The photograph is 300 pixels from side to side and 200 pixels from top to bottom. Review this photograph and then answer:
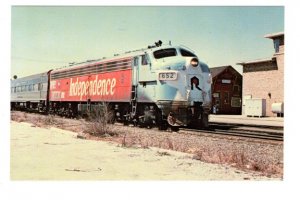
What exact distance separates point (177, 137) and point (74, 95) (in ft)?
24.9

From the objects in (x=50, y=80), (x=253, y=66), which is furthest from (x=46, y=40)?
(x=253, y=66)

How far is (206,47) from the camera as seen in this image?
1102cm

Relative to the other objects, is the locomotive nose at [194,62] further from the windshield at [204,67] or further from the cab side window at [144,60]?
the cab side window at [144,60]

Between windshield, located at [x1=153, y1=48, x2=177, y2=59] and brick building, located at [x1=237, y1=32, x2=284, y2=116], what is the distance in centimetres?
1148

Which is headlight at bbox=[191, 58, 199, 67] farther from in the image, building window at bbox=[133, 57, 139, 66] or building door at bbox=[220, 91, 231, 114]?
building door at bbox=[220, 91, 231, 114]

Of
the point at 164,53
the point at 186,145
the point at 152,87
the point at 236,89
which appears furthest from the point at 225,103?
the point at 186,145

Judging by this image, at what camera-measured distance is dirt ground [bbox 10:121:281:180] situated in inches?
290

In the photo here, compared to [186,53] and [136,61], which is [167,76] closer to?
[186,53]

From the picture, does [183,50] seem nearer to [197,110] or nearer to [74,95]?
[197,110]

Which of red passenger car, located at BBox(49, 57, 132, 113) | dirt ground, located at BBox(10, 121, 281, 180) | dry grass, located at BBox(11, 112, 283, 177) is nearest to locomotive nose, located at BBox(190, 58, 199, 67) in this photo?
dry grass, located at BBox(11, 112, 283, 177)

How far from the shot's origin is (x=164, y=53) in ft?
41.1

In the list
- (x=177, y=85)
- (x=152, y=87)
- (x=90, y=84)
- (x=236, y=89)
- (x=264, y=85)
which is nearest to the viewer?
(x=177, y=85)

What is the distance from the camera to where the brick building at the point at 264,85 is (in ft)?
75.0

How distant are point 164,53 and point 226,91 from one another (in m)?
21.1
